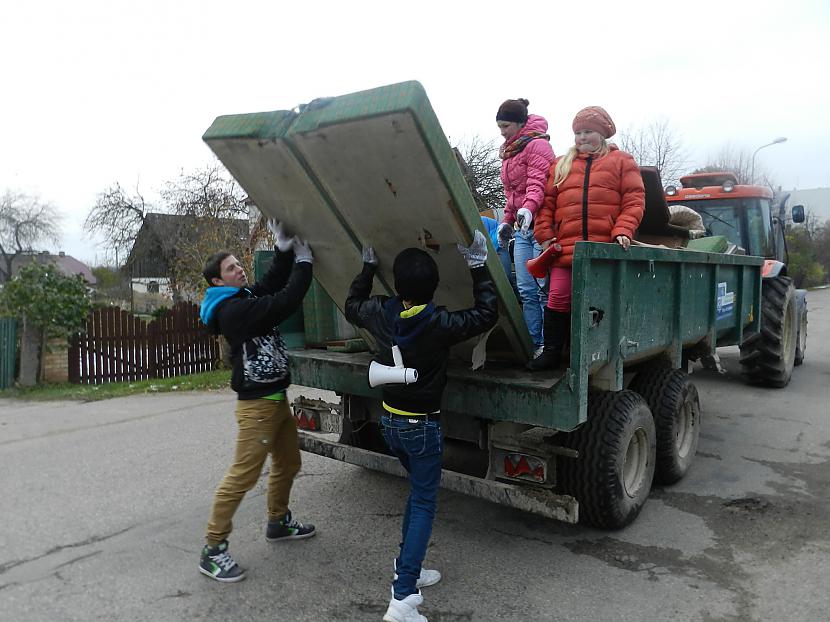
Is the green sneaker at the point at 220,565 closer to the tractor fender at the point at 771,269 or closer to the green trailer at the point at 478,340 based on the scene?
the green trailer at the point at 478,340

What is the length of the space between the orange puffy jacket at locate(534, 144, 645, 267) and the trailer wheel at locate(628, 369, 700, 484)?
122 cm

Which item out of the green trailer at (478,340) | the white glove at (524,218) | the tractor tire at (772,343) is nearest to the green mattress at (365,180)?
the green trailer at (478,340)

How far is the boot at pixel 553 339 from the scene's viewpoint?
381 cm

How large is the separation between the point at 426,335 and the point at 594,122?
1.94m

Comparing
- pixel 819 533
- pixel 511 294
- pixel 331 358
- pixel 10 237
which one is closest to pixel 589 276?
pixel 511 294

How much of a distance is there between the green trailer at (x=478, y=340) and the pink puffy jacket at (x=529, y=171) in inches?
29.6

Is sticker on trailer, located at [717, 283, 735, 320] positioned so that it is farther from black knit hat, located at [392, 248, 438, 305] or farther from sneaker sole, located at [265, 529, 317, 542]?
sneaker sole, located at [265, 529, 317, 542]

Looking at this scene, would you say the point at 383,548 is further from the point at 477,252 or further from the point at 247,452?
the point at 477,252

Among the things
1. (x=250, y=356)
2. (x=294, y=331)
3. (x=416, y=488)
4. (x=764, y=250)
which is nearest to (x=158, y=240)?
(x=764, y=250)

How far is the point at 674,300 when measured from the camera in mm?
4480

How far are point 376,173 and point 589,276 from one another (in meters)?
1.21

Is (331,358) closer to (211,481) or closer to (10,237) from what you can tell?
(211,481)

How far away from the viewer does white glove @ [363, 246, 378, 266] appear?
11.3 feet

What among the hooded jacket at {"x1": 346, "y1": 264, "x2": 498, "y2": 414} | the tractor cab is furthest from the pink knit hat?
the tractor cab
